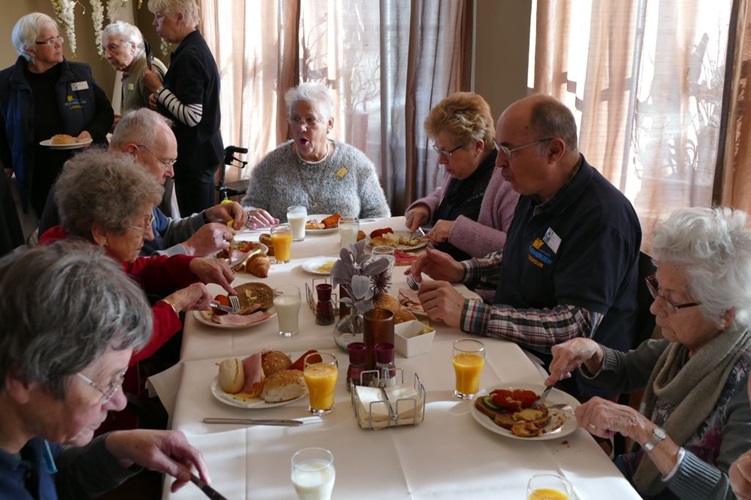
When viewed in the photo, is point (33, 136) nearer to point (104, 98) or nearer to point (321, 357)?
point (104, 98)

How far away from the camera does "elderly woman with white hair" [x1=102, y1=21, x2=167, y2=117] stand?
4.64 metres

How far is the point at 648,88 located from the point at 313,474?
275 cm

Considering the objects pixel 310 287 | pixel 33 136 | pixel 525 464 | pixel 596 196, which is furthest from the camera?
pixel 33 136

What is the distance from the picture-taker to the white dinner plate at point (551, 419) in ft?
4.66

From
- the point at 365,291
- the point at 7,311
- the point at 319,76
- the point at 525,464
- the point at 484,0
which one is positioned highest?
the point at 484,0

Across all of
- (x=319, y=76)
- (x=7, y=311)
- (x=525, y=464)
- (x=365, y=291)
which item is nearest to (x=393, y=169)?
(x=319, y=76)

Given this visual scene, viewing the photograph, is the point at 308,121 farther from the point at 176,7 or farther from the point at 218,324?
the point at 218,324

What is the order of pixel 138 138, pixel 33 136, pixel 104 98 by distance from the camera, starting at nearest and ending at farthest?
pixel 138 138 < pixel 33 136 < pixel 104 98

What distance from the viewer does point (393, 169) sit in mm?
4992

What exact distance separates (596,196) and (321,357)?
1009 millimetres

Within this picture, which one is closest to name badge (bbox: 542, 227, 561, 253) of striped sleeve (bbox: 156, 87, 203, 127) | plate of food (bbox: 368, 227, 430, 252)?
plate of food (bbox: 368, 227, 430, 252)

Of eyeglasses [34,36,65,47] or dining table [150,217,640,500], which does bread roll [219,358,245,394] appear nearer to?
dining table [150,217,640,500]

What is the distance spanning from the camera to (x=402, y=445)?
1416mm

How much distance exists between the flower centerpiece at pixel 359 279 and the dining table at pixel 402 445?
0.13 metres
